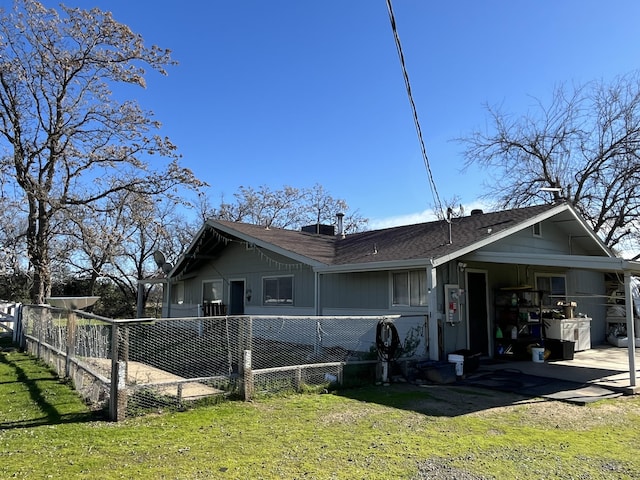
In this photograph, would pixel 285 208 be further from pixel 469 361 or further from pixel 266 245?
pixel 469 361

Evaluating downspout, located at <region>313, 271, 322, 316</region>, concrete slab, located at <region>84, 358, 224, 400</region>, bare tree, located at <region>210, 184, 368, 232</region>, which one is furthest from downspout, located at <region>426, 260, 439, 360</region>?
bare tree, located at <region>210, 184, 368, 232</region>

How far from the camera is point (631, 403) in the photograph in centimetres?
690

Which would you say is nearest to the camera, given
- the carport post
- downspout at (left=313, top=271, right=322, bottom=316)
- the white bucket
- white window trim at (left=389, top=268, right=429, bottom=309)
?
the carport post

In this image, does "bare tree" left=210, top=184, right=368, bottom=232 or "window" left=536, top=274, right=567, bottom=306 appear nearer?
"window" left=536, top=274, right=567, bottom=306

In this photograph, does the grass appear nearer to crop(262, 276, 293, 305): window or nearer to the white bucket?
the white bucket

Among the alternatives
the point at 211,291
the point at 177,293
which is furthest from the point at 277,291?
the point at 177,293

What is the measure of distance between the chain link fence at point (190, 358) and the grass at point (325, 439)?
0.30 meters

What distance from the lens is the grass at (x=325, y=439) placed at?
408 cm

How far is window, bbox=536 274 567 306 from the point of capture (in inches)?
504

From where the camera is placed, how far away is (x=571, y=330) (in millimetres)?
11727

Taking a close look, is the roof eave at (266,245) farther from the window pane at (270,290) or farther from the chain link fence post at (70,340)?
the chain link fence post at (70,340)

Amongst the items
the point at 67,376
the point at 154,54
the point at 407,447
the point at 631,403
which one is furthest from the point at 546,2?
the point at 154,54

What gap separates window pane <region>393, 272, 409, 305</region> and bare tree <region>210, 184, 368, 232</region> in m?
24.7

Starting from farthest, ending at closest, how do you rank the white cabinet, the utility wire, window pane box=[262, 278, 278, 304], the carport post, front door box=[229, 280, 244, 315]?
1. front door box=[229, 280, 244, 315]
2. window pane box=[262, 278, 278, 304]
3. the white cabinet
4. the carport post
5. the utility wire
